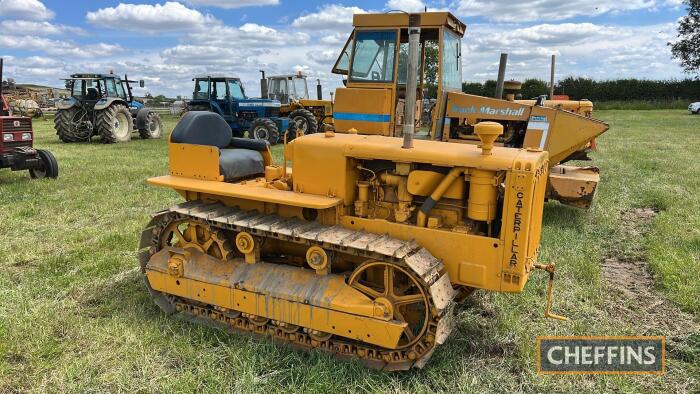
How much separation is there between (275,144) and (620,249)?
13.0 meters

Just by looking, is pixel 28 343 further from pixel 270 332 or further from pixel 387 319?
pixel 387 319

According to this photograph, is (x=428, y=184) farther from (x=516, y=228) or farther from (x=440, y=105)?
(x=440, y=105)

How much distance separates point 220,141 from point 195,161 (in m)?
0.47

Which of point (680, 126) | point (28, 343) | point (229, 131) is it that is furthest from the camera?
point (680, 126)

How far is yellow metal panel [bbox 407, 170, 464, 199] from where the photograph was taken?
404 cm

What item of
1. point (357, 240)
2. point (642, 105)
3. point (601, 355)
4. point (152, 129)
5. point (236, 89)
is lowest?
point (601, 355)

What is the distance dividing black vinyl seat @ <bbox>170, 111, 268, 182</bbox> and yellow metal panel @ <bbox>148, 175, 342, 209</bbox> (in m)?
0.21

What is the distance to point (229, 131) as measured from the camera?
5.46 meters

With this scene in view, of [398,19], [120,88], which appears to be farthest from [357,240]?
[120,88]

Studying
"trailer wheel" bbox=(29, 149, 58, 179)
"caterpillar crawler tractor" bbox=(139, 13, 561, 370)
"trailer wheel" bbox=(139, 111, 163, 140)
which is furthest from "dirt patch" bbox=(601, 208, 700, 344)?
"trailer wheel" bbox=(139, 111, 163, 140)

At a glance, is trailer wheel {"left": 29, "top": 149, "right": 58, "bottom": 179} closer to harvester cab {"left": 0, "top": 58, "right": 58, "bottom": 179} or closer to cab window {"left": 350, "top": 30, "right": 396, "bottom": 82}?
harvester cab {"left": 0, "top": 58, "right": 58, "bottom": 179}

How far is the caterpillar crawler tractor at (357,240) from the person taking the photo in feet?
12.5

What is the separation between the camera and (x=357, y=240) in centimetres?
393

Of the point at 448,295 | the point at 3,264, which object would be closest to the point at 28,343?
the point at 3,264
